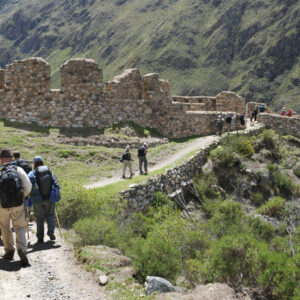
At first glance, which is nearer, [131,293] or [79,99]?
[131,293]

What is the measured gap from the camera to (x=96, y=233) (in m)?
9.88

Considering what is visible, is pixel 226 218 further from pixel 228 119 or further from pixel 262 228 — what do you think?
pixel 228 119

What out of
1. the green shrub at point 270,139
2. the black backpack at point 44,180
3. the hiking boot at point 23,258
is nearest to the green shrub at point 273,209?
the green shrub at point 270,139

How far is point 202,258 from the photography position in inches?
428

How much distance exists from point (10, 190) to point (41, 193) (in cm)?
167

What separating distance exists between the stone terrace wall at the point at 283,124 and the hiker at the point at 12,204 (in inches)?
869

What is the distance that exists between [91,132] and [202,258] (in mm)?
11009

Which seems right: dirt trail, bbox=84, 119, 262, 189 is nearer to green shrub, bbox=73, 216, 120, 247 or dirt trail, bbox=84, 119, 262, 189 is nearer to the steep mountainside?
green shrub, bbox=73, 216, 120, 247

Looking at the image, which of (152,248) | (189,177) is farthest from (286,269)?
(189,177)

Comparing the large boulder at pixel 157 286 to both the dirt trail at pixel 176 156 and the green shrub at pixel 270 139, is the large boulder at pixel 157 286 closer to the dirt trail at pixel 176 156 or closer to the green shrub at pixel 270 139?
the dirt trail at pixel 176 156

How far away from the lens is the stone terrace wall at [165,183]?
14125 mm

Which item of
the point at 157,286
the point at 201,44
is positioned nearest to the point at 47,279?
the point at 157,286

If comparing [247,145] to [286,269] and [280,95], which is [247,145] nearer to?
[286,269]

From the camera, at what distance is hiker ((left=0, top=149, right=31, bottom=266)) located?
25.3ft
